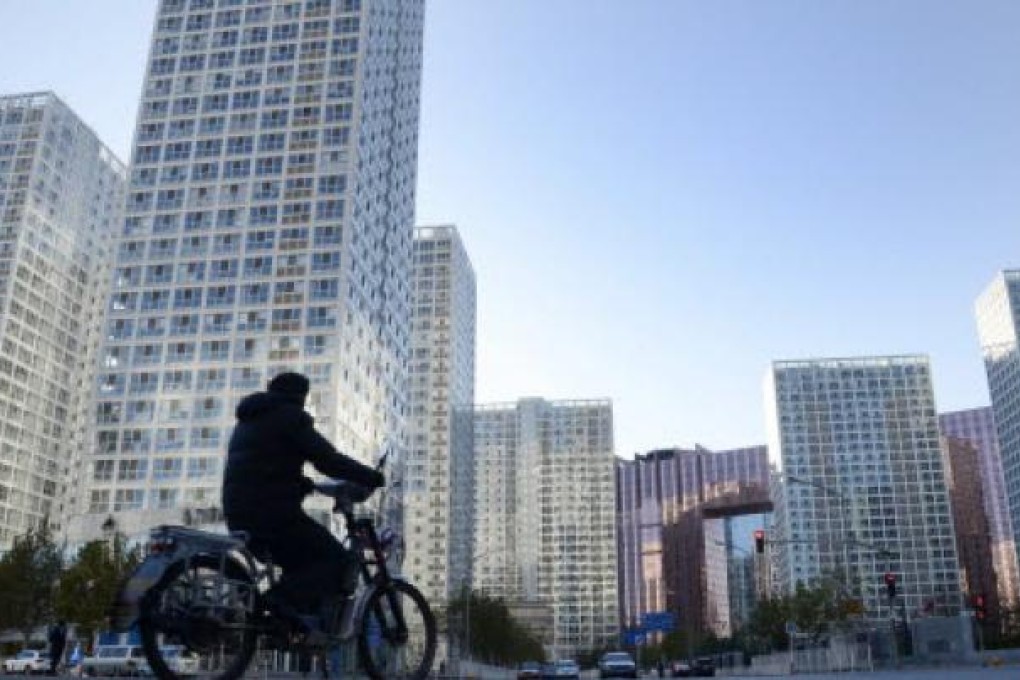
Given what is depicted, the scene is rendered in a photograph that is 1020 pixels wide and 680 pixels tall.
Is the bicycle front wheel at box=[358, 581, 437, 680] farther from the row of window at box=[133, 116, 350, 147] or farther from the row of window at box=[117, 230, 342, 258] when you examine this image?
the row of window at box=[133, 116, 350, 147]

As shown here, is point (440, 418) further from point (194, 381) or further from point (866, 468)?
point (866, 468)

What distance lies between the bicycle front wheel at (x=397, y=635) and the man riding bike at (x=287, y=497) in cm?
42

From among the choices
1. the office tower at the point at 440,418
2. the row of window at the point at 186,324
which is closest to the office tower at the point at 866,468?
the office tower at the point at 440,418

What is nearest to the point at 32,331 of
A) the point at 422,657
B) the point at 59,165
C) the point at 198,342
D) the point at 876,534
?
the point at 59,165

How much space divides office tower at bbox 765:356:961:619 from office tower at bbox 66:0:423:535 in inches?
4240

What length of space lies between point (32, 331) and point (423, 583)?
6516 cm

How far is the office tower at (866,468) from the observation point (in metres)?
187

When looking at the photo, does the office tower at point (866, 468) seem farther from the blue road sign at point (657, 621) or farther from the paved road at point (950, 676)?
the paved road at point (950, 676)

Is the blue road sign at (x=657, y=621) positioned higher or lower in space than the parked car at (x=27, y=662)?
higher

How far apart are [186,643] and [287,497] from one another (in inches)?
46.3

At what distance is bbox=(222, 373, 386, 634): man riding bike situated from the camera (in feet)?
22.1

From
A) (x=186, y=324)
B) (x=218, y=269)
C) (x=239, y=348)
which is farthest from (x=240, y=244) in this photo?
(x=239, y=348)

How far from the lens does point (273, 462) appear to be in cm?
694

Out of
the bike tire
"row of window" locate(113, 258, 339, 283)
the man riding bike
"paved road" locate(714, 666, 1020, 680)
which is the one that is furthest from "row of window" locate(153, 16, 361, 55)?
the bike tire
